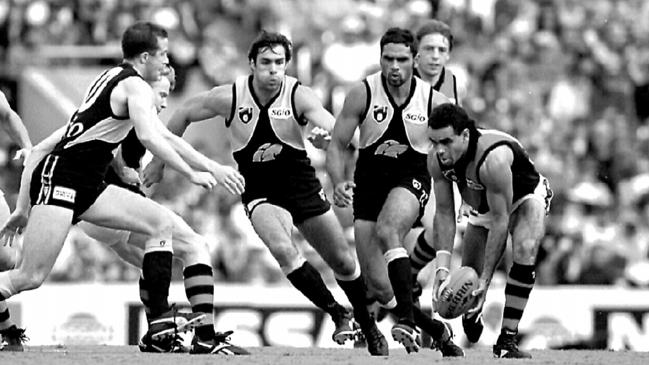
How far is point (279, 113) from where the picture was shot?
13547 millimetres

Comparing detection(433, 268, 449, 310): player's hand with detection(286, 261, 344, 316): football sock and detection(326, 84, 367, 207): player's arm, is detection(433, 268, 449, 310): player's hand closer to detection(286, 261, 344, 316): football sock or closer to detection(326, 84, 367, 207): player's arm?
detection(326, 84, 367, 207): player's arm

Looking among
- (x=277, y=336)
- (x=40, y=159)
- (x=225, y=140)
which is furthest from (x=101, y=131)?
(x=225, y=140)

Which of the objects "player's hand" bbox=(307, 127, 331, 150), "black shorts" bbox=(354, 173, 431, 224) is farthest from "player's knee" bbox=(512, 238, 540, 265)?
"player's hand" bbox=(307, 127, 331, 150)

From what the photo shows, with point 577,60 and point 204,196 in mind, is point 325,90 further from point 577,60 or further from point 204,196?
point 577,60

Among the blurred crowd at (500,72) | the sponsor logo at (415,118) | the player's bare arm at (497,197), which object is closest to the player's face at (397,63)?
the sponsor logo at (415,118)

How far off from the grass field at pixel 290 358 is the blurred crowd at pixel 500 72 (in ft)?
18.2

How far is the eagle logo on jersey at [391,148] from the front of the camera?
13.6m

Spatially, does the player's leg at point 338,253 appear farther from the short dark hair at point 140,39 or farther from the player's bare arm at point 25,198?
the player's bare arm at point 25,198

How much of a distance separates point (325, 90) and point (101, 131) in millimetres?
9815

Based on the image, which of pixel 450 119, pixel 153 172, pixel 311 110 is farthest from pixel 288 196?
pixel 450 119

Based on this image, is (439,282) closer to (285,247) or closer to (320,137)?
(285,247)

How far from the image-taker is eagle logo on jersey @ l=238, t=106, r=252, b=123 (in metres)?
13.6

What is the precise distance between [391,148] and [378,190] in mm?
361

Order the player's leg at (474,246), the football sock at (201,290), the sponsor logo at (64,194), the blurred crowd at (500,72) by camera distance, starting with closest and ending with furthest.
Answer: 1. the sponsor logo at (64,194)
2. the football sock at (201,290)
3. the player's leg at (474,246)
4. the blurred crowd at (500,72)
